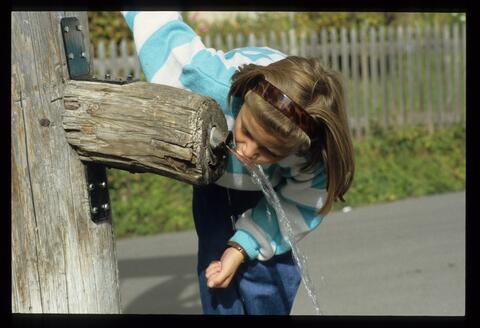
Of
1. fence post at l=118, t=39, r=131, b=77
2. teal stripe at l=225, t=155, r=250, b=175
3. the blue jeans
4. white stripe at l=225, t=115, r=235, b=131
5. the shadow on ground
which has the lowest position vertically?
the shadow on ground

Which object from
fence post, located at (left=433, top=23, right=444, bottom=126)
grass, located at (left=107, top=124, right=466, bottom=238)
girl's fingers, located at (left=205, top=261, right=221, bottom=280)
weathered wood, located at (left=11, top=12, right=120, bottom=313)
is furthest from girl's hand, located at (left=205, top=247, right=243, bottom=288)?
fence post, located at (left=433, top=23, right=444, bottom=126)

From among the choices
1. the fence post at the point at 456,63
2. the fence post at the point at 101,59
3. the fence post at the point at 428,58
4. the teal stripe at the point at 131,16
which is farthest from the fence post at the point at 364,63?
the teal stripe at the point at 131,16

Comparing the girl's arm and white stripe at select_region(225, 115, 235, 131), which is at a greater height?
white stripe at select_region(225, 115, 235, 131)

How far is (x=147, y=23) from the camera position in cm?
266

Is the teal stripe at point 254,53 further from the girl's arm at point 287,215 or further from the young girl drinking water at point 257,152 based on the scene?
the girl's arm at point 287,215

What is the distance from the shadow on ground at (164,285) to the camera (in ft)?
16.4

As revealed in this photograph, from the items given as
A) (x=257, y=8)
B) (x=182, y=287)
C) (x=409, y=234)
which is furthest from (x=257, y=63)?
(x=409, y=234)

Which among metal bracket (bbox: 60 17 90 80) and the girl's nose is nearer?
metal bracket (bbox: 60 17 90 80)

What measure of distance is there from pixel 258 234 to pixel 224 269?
0.50ft

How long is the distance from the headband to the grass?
12.9 feet

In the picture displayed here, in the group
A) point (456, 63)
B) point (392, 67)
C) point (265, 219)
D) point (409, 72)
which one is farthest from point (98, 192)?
point (456, 63)

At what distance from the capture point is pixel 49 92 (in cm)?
240

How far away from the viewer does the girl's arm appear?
9.32ft

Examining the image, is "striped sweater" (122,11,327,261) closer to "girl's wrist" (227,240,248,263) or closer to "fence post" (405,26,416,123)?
"girl's wrist" (227,240,248,263)
